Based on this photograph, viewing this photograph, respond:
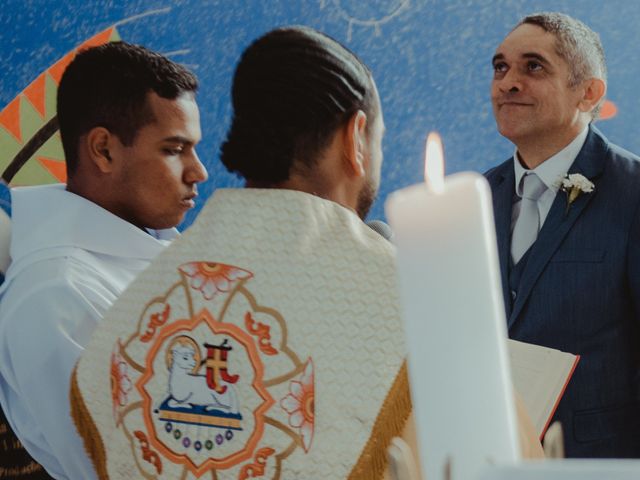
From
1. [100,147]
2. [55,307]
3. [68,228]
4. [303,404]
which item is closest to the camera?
[303,404]

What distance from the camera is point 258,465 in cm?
119

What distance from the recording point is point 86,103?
1976 mm

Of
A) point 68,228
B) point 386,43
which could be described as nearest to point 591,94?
point 386,43

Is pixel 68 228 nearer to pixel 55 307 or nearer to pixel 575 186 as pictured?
pixel 55 307

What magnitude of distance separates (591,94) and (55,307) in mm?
1958

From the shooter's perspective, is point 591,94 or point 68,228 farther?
point 591,94

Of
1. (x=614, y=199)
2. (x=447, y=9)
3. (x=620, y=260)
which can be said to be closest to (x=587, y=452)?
(x=620, y=260)

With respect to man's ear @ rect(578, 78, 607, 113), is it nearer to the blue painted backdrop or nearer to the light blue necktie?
the light blue necktie

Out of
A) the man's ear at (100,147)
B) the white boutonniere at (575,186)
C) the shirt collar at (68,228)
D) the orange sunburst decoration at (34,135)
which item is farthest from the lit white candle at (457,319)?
the orange sunburst decoration at (34,135)

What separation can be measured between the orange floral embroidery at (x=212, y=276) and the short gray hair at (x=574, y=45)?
2019mm

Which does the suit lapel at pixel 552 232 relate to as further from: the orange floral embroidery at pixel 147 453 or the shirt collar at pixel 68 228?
the orange floral embroidery at pixel 147 453

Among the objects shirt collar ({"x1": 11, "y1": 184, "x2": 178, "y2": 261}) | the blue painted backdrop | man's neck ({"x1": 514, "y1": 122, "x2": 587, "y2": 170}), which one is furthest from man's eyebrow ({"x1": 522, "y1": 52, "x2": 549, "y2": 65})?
shirt collar ({"x1": 11, "y1": 184, "x2": 178, "y2": 261})

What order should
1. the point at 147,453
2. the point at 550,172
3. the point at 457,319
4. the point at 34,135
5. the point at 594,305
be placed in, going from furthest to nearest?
the point at 34,135, the point at 550,172, the point at 594,305, the point at 147,453, the point at 457,319

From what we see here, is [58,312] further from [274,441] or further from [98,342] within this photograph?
[274,441]
